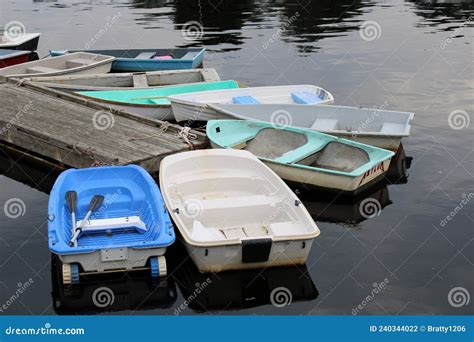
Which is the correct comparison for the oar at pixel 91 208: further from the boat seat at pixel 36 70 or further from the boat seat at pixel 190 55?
the boat seat at pixel 190 55

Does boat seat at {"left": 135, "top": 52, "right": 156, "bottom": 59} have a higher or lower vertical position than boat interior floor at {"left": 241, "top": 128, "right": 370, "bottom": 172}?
lower

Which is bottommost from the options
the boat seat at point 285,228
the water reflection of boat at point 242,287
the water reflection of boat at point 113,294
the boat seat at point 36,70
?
the boat seat at point 36,70

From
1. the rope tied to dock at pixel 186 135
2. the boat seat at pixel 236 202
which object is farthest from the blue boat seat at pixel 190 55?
the boat seat at pixel 236 202

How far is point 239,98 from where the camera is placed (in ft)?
51.8

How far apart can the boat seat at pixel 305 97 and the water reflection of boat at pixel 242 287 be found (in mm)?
7072

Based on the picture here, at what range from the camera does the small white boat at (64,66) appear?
18.0 m

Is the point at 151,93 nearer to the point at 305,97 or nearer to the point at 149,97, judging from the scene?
the point at 149,97

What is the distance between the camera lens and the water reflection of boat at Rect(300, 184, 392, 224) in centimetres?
1139

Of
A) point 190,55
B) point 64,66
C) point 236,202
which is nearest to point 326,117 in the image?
point 236,202

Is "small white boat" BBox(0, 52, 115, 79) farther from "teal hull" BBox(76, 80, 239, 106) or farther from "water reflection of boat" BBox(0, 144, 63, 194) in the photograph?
"water reflection of boat" BBox(0, 144, 63, 194)

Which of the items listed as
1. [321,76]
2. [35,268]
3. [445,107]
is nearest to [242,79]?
[321,76]

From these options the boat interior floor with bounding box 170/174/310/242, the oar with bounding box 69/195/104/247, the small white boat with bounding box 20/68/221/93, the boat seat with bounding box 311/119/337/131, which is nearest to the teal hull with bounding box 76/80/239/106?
the small white boat with bounding box 20/68/221/93

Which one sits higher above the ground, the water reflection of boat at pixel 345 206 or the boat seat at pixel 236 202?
the boat seat at pixel 236 202

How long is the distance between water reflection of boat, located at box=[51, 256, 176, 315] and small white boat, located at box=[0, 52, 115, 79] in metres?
9.99
